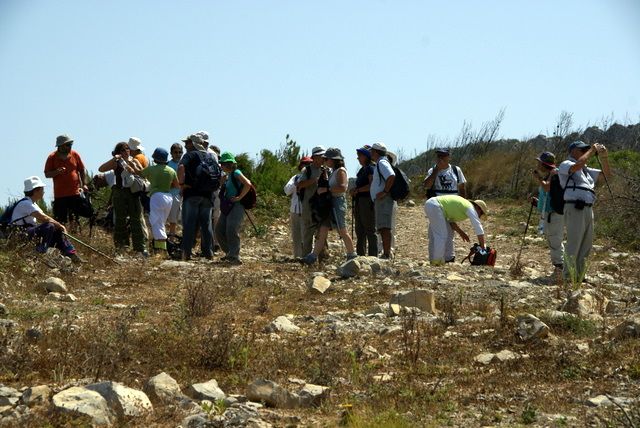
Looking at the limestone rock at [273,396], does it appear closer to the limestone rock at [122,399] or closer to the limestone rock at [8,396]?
the limestone rock at [122,399]

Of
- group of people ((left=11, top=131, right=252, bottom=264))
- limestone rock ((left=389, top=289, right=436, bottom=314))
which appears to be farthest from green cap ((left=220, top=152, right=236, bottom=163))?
limestone rock ((left=389, top=289, right=436, bottom=314))

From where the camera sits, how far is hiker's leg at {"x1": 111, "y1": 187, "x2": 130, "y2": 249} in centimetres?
1412

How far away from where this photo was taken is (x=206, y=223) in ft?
46.4

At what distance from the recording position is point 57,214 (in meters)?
14.3

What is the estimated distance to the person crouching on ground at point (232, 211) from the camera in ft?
46.2

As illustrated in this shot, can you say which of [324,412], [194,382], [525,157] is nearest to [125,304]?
[194,382]

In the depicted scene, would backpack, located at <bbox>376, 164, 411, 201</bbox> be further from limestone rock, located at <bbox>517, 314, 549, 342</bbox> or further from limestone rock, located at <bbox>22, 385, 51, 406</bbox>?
limestone rock, located at <bbox>22, 385, 51, 406</bbox>

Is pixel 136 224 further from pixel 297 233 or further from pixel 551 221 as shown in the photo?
pixel 551 221

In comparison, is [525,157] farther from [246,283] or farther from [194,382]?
[194,382]

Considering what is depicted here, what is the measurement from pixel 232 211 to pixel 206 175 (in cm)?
71

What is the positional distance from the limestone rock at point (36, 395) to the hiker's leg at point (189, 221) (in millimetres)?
7451

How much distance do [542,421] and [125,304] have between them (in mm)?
5229

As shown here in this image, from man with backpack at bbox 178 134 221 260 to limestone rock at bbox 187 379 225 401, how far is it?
714 centimetres

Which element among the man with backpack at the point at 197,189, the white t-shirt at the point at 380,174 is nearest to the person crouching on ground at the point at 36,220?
the man with backpack at the point at 197,189
